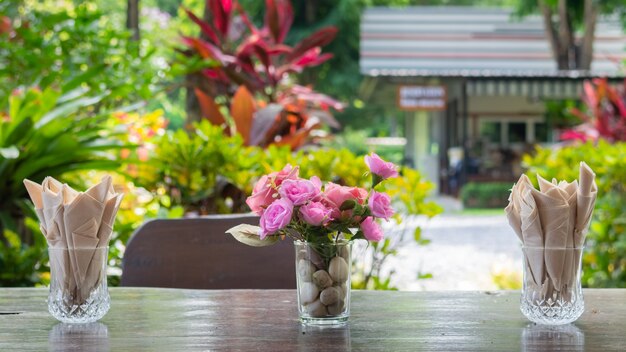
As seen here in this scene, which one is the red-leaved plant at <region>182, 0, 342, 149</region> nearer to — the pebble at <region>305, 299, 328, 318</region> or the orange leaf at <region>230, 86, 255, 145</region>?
the orange leaf at <region>230, 86, 255, 145</region>

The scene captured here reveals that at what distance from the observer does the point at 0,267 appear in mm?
3807

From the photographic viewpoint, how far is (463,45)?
21453mm

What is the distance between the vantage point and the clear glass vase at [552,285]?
1.88 m

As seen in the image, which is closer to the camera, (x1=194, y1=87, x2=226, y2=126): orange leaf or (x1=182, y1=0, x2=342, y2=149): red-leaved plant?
(x1=194, y1=87, x2=226, y2=126): orange leaf

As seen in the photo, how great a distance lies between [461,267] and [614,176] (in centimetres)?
404

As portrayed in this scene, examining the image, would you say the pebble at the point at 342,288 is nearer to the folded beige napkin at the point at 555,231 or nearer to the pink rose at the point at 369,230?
the pink rose at the point at 369,230

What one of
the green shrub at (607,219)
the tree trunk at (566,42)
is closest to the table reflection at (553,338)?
the green shrub at (607,219)

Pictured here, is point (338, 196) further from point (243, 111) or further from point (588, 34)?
point (588, 34)

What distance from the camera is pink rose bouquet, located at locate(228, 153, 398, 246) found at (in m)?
1.77

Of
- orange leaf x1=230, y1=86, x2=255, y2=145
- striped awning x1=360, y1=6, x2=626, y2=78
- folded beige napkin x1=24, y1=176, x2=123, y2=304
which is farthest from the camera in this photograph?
striped awning x1=360, y1=6, x2=626, y2=78

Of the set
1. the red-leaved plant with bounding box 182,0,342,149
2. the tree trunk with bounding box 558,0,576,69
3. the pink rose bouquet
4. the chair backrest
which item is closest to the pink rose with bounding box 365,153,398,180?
the pink rose bouquet

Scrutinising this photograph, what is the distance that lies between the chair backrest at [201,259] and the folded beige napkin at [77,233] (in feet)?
2.76

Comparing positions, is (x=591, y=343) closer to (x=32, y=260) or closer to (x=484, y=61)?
(x=32, y=260)

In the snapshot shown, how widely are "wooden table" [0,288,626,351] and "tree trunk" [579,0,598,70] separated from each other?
1664 cm
